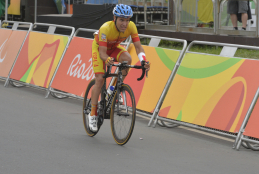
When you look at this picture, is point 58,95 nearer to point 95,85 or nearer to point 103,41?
point 95,85

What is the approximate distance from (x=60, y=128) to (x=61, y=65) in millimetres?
3159

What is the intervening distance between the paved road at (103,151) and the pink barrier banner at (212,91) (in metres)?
0.35

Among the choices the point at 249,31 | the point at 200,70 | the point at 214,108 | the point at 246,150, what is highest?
the point at 249,31

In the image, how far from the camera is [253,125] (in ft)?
20.5

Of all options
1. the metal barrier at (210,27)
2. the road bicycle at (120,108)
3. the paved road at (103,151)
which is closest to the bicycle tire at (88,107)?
the paved road at (103,151)

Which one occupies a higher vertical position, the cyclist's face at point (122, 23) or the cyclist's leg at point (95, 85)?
the cyclist's face at point (122, 23)

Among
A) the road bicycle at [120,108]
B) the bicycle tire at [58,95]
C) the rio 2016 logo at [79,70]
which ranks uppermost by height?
the rio 2016 logo at [79,70]

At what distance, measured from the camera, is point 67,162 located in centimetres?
543

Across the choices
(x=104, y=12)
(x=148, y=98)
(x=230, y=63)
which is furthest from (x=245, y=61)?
(x=104, y=12)

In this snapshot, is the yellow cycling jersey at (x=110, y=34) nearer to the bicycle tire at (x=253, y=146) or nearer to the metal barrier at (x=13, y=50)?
the bicycle tire at (x=253, y=146)

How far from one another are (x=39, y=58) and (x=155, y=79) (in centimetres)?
396

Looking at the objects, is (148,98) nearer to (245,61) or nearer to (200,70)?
A: (200,70)

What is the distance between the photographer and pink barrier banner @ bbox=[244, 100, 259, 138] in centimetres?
620

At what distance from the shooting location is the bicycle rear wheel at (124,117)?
598 centimetres
